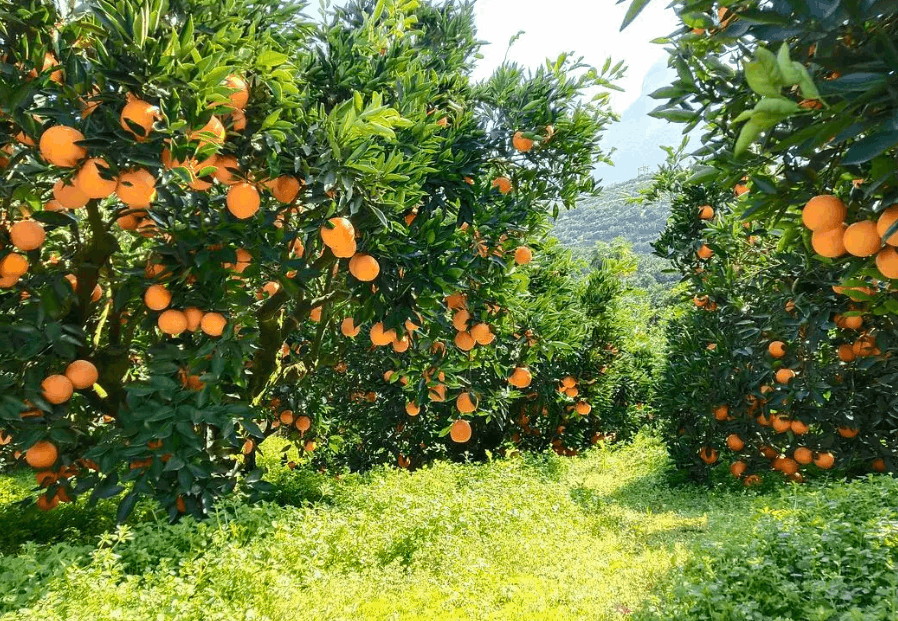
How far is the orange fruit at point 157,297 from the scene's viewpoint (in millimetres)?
3033

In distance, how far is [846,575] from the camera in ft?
9.50

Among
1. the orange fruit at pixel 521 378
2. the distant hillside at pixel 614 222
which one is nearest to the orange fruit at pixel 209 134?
the orange fruit at pixel 521 378

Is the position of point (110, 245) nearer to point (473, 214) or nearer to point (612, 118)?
point (473, 214)

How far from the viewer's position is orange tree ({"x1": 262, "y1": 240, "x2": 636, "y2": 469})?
5301 mm

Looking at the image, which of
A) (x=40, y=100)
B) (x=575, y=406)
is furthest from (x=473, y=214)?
(x=575, y=406)

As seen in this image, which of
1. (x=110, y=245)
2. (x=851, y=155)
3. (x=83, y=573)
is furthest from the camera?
(x=110, y=245)

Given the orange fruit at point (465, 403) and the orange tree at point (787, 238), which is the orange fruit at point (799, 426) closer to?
the orange tree at point (787, 238)

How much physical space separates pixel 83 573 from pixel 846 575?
3.66 metres

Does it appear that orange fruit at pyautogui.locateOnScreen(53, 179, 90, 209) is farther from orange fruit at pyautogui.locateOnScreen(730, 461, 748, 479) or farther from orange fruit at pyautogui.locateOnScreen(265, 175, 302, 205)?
orange fruit at pyautogui.locateOnScreen(730, 461, 748, 479)

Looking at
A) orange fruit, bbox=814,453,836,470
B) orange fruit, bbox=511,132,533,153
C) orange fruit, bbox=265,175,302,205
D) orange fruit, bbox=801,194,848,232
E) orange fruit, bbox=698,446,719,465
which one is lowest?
orange fruit, bbox=698,446,719,465

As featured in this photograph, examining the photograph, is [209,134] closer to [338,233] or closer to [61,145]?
[61,145]

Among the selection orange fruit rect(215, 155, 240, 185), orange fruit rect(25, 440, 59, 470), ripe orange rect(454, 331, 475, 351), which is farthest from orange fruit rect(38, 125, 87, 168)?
ripe orange rect(454, 331, 475, 351)

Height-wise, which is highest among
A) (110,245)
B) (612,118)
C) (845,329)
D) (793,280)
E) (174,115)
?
(612,118)

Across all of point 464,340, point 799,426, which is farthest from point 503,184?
point 799,426
